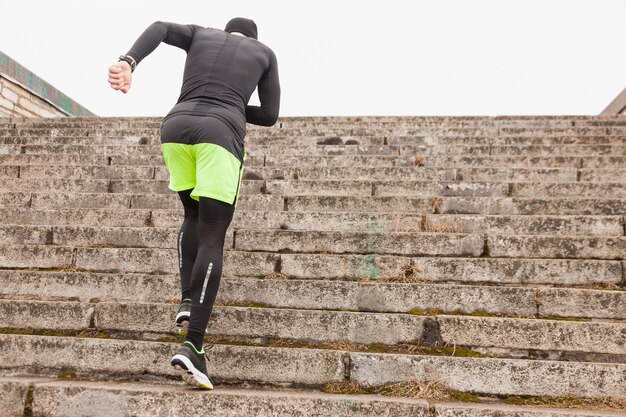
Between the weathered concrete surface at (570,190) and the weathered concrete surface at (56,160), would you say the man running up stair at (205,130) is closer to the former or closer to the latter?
the weathered concrete surface at (570,190)

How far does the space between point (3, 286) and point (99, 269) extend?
0.62m

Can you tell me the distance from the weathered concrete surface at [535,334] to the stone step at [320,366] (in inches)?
7.9

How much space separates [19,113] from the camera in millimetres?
8688

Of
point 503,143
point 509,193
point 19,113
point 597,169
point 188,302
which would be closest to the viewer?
point 188,302

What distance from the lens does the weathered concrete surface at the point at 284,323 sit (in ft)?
9.57

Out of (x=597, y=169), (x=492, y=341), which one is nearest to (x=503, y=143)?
(x=597, y=169)

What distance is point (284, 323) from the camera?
297cm

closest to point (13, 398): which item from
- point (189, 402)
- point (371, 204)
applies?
point (189, 402)

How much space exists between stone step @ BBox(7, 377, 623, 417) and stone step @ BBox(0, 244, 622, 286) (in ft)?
3.65

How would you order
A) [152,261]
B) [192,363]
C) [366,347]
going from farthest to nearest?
[152,261], [366,347], [192,363]

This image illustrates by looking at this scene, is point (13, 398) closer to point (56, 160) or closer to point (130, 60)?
point (130, 60)

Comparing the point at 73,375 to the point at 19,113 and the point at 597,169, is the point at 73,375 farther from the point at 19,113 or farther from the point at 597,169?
the point at 19,113

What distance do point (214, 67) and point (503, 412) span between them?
217 cm

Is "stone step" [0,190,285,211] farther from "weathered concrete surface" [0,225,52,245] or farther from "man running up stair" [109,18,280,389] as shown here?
"man running up stair" [109,18,280,389]
